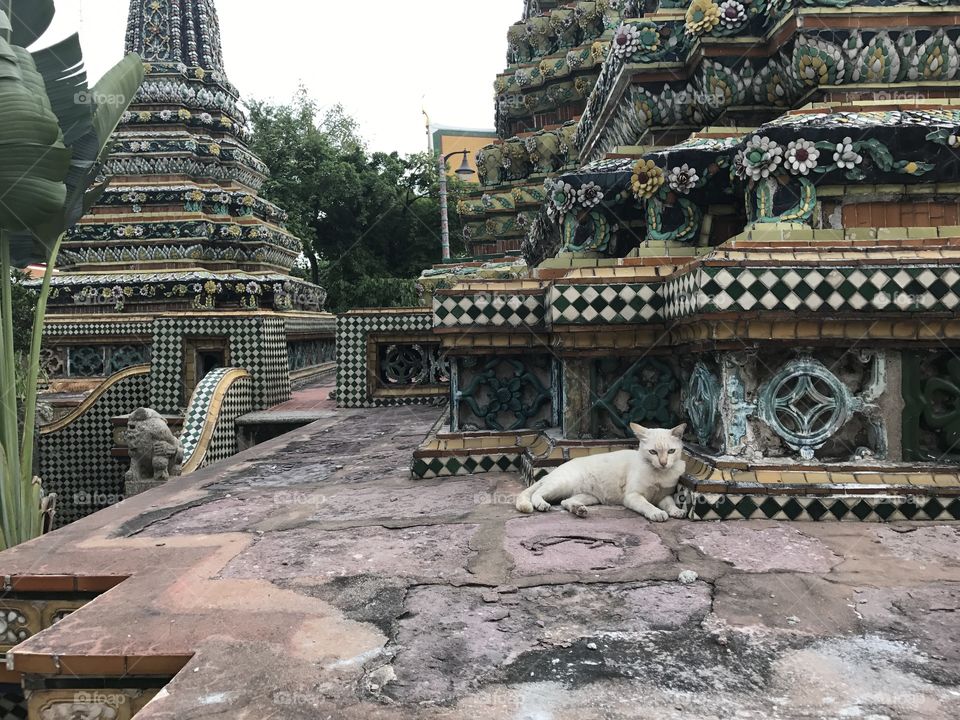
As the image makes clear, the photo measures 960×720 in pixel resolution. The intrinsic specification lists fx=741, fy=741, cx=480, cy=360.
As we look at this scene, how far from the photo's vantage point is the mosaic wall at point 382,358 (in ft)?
36.7

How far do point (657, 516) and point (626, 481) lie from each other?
0.35 metres

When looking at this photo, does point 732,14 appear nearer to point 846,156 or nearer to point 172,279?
point 846,156

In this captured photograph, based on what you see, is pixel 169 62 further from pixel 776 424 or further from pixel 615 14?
pixel 776 424

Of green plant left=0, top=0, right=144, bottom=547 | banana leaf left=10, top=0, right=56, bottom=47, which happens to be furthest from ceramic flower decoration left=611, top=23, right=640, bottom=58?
banana leaf left=10, top=0, right=56, bottom=47

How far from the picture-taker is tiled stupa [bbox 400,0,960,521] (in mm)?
3713

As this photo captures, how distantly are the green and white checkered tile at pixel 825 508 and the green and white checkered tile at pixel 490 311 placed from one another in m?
1.86

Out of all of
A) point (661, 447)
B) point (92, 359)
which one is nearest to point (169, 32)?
point (92, 359)

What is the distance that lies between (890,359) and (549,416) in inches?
86.5

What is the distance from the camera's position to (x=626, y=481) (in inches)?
158

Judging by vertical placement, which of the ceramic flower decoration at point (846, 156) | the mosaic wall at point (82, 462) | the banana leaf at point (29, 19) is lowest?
the mosaic wall at point (82, 462)

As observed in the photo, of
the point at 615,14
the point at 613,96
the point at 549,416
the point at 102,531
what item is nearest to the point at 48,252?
the point at 102,531

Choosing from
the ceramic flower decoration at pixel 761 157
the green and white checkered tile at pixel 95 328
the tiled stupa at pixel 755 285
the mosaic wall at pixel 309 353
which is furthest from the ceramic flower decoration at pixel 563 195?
the green and white checkered tile at pixel 95 328

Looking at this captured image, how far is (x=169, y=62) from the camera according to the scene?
1694cm
